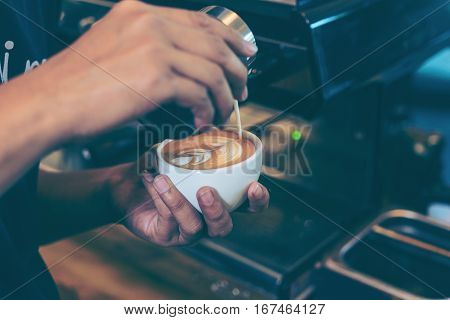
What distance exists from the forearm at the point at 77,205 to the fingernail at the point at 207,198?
0.25 m

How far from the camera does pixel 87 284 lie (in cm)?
96

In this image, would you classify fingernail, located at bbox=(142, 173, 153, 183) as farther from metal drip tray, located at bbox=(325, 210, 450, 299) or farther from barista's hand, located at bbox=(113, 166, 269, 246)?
metal drip tray, located at bbox=(325, 210, 450, 299)

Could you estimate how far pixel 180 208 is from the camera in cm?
67

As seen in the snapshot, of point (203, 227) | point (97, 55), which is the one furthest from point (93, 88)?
point (203, 227)

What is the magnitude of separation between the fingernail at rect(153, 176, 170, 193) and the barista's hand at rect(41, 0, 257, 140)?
17cm

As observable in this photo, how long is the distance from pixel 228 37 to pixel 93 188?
452 millimetres

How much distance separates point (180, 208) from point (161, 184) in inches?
1.6

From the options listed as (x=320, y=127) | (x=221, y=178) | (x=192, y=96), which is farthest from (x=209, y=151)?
(x=320, y=127)

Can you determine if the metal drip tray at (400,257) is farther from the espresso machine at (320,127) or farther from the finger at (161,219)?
the finger at (161,219)

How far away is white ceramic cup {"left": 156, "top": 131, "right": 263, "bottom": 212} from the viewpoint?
636 mm

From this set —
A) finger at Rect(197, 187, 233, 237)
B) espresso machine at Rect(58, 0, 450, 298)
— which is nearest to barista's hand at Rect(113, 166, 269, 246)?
finger at Rect(197, 187, 233, 237)

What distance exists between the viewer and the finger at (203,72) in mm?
472

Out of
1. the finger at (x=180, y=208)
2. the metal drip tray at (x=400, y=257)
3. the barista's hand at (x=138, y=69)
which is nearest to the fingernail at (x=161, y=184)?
the finger at (x=180, y=208)

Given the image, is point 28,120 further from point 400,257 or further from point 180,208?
point 400,257
